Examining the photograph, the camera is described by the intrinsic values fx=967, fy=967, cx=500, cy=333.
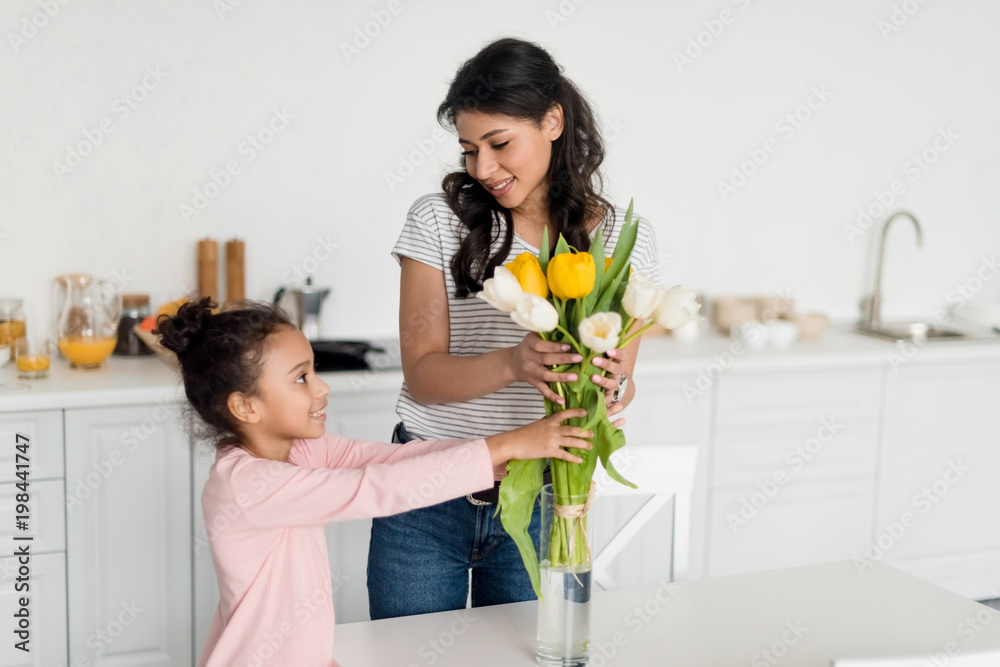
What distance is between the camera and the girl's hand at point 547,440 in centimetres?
114

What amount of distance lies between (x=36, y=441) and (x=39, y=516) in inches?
6.5

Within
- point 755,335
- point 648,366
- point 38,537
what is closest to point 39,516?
point 38,537

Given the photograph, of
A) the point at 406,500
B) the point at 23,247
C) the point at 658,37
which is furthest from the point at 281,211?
the point at 406,500

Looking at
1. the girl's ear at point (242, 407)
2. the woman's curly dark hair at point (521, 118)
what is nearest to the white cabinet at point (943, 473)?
the woman's curly dark hair at point (521, 118)

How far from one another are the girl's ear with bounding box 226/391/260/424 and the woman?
0.93ft

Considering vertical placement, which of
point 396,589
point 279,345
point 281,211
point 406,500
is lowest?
point 396,589

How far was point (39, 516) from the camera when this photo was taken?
2.08 metres

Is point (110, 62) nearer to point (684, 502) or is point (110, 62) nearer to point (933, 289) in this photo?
point (684, 502)

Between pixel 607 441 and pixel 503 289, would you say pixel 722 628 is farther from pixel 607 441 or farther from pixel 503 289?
pixel 503 289

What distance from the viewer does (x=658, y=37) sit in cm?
292

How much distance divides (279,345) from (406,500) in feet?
0.87

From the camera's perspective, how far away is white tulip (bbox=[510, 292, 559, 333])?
1053 millimetres

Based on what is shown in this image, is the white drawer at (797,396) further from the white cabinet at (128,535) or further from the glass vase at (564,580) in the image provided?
the glass vase at (564,580)

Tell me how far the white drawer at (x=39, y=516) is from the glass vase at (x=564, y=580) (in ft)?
4.51
